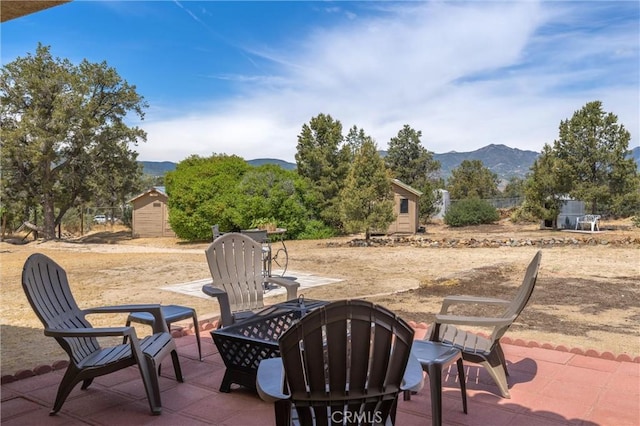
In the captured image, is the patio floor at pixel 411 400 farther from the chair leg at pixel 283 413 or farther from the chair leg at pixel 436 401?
the chair leg at pixel 283 413

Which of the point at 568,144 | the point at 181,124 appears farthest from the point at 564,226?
the point at 181,124

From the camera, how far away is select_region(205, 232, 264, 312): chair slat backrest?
431 cm

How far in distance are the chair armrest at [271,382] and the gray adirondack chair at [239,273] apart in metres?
2.00

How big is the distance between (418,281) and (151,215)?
17406 millimetres

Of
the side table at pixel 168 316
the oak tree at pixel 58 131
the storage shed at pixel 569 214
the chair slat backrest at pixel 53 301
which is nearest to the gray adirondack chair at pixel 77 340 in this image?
the chair slat backrest at pixel 53 301

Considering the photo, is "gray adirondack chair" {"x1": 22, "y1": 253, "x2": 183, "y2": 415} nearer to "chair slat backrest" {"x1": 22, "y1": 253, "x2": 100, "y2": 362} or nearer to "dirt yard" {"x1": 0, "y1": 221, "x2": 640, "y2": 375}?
"chair slat backrest" {"x1": 22, "y1": 253, "x2": 100, "y2": 362}

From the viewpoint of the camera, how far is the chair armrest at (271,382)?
182 centimetres

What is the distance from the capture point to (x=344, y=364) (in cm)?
176

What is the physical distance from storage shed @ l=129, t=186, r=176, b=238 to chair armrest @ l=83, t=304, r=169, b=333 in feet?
66.7

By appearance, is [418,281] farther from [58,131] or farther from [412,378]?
[58,131]

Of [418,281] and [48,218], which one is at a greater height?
[48,218]

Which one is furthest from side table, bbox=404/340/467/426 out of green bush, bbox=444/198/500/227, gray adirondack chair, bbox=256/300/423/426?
green bush, bbox=444/198/500/227
